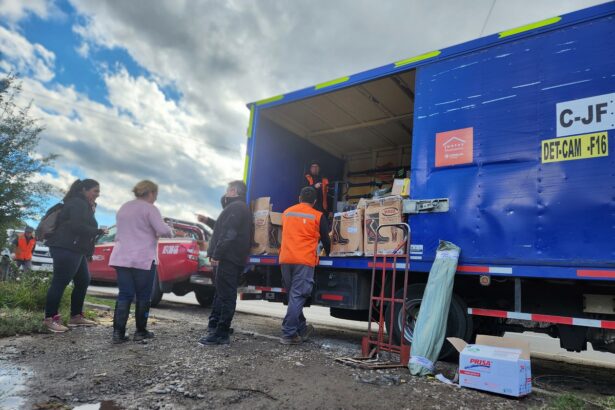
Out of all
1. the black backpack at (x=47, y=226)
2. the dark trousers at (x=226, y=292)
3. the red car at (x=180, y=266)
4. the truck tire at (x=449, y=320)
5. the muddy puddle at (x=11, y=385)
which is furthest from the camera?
the red car at (x=180, y=266)

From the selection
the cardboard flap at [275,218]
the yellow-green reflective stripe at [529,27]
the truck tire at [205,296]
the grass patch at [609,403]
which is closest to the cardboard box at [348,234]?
the cardboard flap at [275,218]

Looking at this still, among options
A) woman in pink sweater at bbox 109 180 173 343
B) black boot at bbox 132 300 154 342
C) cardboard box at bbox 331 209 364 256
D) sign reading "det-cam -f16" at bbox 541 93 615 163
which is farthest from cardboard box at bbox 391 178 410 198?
black boot at bbox 132 300 154 342

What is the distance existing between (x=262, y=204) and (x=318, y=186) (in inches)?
57.6

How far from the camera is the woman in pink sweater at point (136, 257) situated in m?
4.34

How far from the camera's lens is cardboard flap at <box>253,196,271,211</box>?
593 cm

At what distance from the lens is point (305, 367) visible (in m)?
3.62

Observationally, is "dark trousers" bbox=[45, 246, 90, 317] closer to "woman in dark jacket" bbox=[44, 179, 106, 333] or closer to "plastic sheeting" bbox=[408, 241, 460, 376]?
"woman in dark jacket" bbox=[44, 179, 106, 333]

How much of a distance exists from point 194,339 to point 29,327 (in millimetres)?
1743

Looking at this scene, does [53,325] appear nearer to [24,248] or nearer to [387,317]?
[387,317]

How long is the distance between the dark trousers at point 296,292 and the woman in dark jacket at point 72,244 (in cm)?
226

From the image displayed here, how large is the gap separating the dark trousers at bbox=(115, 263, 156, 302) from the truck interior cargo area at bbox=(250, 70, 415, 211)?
224 cm

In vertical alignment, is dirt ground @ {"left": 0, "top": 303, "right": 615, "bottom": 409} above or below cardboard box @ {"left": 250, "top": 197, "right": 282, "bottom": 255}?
below

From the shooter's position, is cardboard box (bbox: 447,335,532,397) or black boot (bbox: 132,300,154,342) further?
black boot (bbox: 132,300,154,342)

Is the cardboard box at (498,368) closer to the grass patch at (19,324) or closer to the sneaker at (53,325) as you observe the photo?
the sneaker at (53,325)
